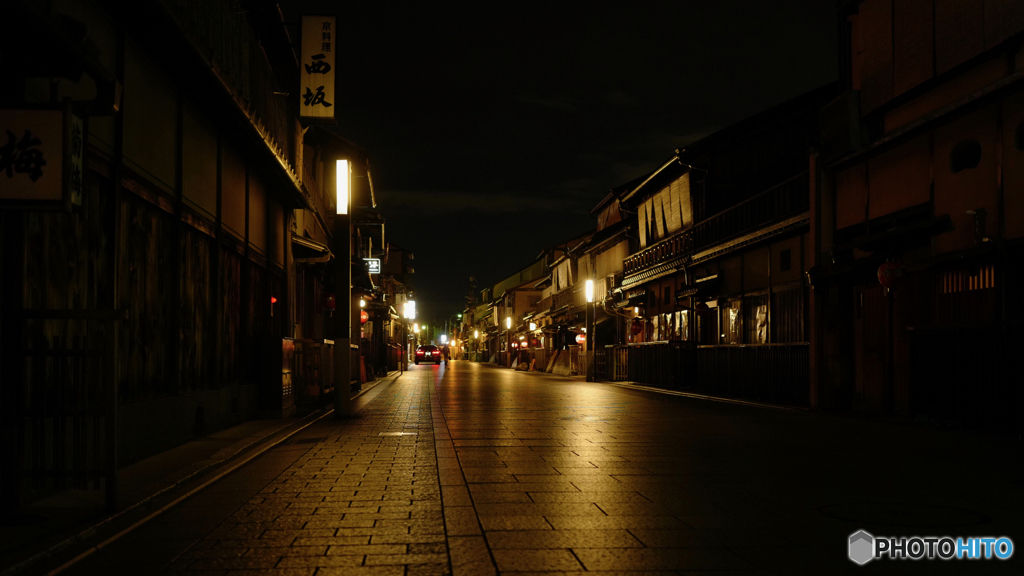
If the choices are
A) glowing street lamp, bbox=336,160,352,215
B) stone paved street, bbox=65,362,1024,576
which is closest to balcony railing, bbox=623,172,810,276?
stone paved street, bbox=65,362,1024,576

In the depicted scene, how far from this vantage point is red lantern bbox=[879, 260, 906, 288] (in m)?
16.6

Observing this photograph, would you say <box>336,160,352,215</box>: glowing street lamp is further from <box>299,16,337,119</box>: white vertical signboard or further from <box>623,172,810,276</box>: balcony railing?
<box>623,172,810,276</box>: balcony railing

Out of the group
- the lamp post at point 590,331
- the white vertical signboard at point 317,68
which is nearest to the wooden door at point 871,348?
the white vertical signboard at point 317,68

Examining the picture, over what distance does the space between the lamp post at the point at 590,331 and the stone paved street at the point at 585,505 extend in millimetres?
27569

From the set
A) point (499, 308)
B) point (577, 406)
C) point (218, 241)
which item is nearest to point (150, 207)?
point (218, 241)

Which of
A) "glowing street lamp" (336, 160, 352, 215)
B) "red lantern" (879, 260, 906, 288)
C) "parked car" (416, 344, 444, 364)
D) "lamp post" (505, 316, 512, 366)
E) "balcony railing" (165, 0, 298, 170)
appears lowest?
"parked car" (416, 344, 444, 364)

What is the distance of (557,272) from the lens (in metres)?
62.3

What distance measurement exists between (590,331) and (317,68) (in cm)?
2784

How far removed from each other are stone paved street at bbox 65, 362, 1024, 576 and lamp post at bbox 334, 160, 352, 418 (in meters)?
4.38

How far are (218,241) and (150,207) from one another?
11.5 feet

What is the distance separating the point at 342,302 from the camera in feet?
64.5

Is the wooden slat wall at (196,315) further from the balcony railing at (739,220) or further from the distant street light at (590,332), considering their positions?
the distant street light at (590,332)

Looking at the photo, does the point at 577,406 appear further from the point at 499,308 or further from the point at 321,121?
the point at 499,308

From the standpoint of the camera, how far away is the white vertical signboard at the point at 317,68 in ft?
72.2
